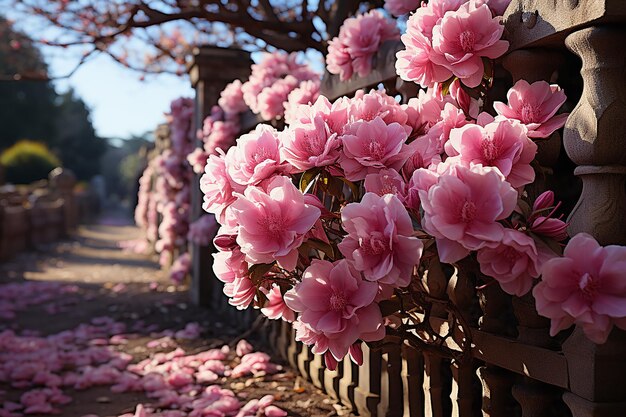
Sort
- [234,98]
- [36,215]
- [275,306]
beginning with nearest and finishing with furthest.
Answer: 1. [275,306]
2. [234,98]
3. [36,215]

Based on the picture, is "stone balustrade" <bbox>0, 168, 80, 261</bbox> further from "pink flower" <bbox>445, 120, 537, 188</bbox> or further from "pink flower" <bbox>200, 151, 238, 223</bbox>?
"pink flower" <bbox>445, 120, 537, 188</bbox>

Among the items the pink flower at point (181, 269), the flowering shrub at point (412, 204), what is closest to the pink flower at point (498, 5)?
the flowering shrub at point (412, 204)

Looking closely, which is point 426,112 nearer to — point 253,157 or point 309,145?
point 309,145

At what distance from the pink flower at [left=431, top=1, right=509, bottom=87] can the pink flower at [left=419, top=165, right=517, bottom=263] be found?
1.33 ft

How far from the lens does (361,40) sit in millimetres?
2246

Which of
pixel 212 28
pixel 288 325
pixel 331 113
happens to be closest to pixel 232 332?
pixel 288 325

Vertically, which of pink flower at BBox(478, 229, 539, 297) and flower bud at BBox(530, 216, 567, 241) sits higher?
flower bud at BBox(530, 216, 567, 241)

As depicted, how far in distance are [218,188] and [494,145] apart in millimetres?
682

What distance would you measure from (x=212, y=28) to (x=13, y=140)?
2484cm

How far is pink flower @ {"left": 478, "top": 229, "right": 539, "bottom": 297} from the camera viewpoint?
1.14m

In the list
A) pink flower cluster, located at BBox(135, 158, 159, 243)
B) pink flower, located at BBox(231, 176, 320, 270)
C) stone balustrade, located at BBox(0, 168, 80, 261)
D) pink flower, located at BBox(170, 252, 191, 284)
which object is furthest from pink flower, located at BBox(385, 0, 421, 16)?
pink flower cluster, located at BBox(135, 158, 159, 243)

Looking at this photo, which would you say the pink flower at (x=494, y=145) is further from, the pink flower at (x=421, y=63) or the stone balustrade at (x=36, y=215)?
the stone balustrade at (x=36, y=215)

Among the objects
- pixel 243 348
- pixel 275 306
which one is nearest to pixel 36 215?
pixel 243 348

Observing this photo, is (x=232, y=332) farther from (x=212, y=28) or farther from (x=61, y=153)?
(x=61, y=153)
